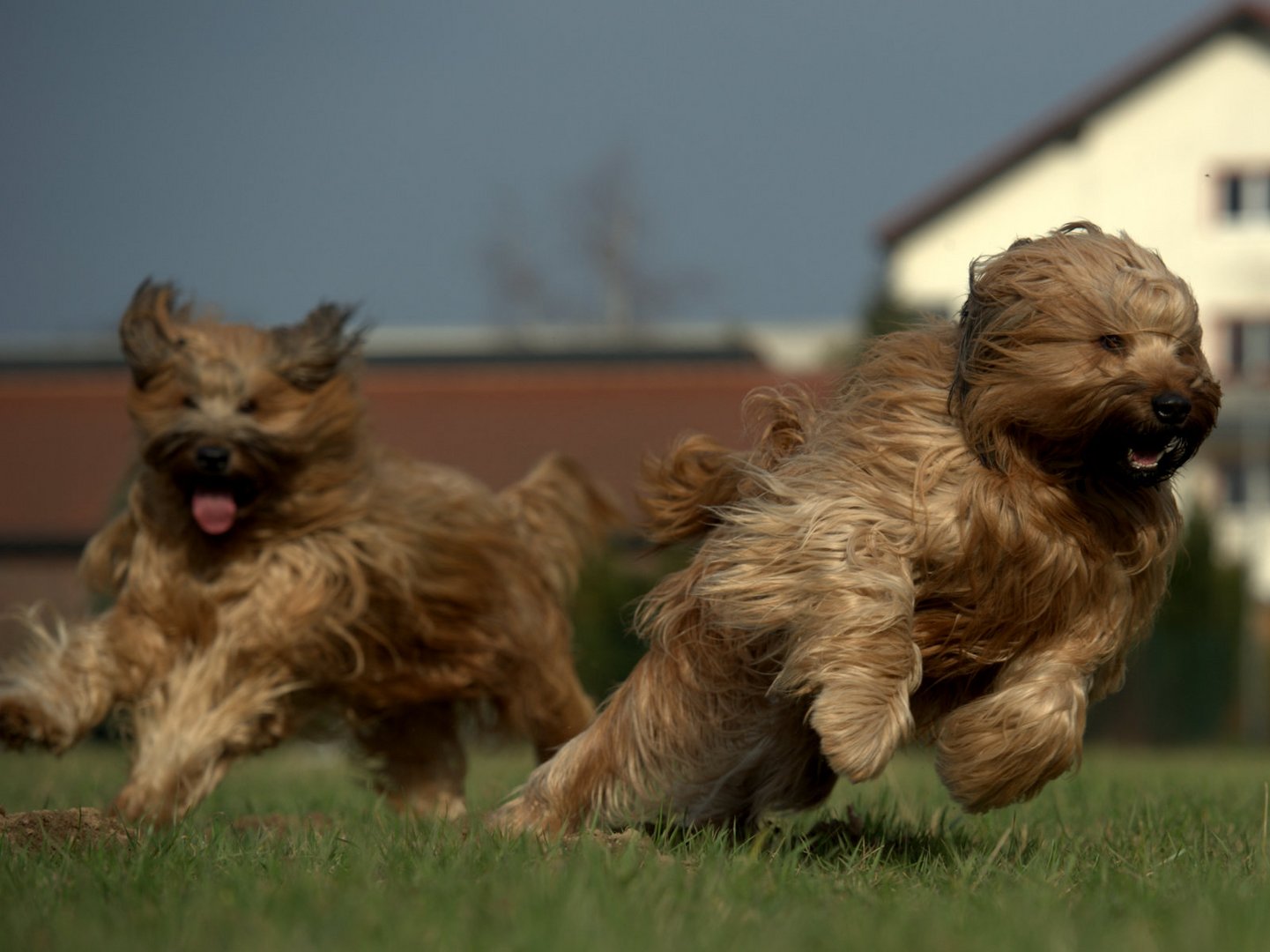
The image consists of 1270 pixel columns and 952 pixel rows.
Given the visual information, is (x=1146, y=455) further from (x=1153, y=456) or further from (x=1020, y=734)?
(x=1020, y=734)

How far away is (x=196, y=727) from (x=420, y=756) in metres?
1.28

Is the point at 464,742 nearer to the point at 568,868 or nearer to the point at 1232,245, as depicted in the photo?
the point at 568,868

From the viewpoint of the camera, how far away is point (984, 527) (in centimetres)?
428

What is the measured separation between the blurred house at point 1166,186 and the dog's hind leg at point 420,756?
22498 mm

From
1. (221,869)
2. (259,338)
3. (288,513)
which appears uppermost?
(259,338)

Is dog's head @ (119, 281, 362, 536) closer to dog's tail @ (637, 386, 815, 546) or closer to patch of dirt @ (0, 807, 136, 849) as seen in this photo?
patch of dirt @ (0, 807, 136, 849)

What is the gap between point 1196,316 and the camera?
4.30 meters

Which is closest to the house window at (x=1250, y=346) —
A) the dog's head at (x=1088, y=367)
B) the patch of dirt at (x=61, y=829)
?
the dog's head at (x=1088, y=367)

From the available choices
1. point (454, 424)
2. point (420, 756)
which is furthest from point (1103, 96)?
point (420, 756)

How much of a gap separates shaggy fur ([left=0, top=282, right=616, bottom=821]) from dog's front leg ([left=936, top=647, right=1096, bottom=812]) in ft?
8.17

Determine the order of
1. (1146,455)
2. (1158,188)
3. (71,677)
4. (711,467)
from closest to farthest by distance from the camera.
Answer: (1146,455) < (711,467) < (71,677) < (1158,188)

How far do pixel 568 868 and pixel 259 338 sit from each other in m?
3.16

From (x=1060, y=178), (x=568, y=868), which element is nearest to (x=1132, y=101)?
(x=1060, y=178)

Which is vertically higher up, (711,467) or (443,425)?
(711,467)
